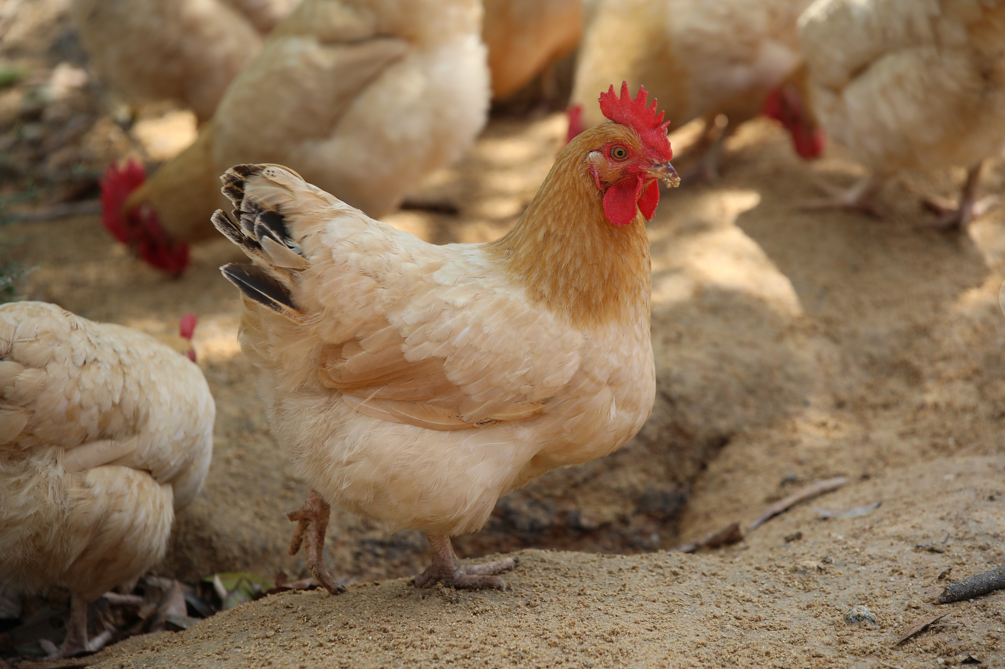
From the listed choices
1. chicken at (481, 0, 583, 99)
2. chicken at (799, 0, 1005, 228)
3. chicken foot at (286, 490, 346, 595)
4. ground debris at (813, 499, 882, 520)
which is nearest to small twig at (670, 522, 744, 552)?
ground debris at (813, 499, 882, 520)

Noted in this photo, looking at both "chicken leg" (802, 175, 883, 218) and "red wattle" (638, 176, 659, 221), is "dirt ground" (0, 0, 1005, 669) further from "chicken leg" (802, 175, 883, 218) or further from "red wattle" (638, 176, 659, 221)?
"red wattle" (638, 176, 659, 221)

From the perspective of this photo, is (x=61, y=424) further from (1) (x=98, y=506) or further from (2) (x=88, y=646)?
(2) (x=88, y=646)

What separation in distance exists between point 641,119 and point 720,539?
Answer: 183 cm

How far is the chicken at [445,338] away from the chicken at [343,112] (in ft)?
7.35

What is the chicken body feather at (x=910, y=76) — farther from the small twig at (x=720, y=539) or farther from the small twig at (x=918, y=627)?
the small twig at (x=918, y=627)

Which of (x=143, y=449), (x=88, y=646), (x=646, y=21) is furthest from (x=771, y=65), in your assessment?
(x=88, y=646)

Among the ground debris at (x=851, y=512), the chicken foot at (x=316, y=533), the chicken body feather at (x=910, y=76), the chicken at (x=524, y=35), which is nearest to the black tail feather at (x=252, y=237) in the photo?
the chicken foot at (x=316, y=533)

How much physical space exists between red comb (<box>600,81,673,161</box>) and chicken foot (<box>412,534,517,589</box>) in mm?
1508

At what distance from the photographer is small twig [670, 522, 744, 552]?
10.3ft

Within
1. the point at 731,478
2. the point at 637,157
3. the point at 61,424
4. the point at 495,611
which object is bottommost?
the point at 731,478

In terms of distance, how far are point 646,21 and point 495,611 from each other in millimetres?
4368

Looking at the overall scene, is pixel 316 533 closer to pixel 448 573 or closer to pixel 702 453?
pixel 448 573

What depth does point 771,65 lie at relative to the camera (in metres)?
5.25

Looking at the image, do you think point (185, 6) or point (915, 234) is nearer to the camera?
point (915, 234)
